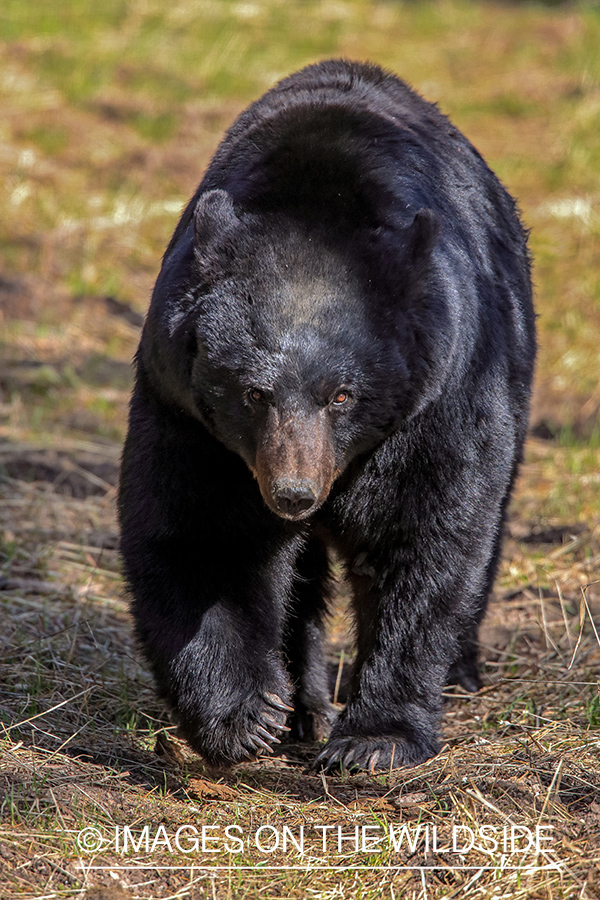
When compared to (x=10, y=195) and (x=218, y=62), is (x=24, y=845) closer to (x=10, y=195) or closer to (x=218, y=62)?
(x=10, y=195)

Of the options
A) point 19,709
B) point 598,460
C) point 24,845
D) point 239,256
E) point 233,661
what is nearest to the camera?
point 24,845

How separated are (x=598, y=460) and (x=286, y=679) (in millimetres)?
3234

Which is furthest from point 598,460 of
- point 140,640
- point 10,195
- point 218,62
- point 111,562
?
point 218,62

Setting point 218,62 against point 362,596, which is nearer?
point 362,596

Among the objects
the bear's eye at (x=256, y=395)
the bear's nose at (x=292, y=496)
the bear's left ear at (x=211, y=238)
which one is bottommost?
the bear's nose at (x=292, y=496)

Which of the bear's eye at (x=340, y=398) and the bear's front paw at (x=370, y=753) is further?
the bear's front paw at (x=370, y=753)

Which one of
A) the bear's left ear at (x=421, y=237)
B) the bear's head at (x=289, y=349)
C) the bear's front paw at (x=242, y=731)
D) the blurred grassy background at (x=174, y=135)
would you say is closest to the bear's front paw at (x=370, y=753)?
the bear's front paw at (x=242, y=731)

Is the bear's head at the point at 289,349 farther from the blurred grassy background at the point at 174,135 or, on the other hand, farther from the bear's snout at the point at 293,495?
the blurred grassy background at the point at 174,135

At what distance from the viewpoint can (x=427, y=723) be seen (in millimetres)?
3688

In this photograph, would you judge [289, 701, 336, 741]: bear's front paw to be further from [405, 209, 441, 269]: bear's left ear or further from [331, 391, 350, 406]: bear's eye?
[405, 209, 441, 269]: bear's left ear

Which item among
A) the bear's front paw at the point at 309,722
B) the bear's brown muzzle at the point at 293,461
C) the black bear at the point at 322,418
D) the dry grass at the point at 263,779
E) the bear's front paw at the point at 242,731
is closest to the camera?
the dry grass at the point at 263,779

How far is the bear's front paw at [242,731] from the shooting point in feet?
11.4

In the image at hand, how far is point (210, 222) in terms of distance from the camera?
10.5ft

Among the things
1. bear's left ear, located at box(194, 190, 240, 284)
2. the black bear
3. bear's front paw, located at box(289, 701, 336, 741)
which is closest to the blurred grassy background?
bear's front paw, located at box(289, 701, 336, 741)
